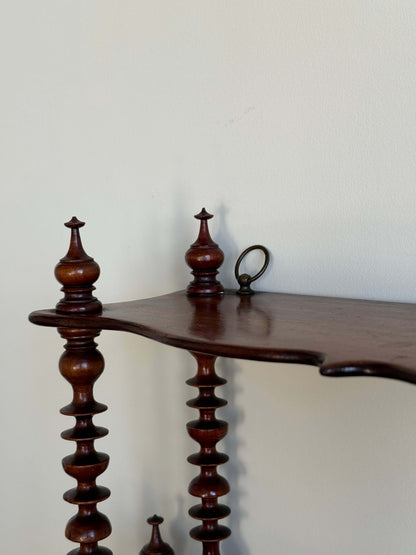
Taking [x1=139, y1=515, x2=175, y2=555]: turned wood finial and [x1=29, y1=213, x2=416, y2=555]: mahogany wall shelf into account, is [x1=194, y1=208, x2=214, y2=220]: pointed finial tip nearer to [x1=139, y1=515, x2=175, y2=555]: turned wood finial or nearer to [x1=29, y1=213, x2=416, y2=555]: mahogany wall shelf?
[x1=29, y1=213, x2=416, y2=555]: mahogany wall shelf

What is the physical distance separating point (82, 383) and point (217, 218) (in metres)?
0.33

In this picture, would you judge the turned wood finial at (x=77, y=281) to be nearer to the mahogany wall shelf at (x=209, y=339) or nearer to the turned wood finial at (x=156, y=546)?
the mahogany wall shelf at (x=209, y=339)

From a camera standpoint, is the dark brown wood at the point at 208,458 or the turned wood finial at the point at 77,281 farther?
the dark brown wood at the point at 208,458

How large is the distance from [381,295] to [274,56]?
35 centimetres

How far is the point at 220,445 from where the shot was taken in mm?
1216

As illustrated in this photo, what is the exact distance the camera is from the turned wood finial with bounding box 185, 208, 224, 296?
108 centimetres

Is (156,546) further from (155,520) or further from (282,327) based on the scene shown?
(282,327)

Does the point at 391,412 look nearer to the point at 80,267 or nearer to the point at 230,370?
the point at 230,370

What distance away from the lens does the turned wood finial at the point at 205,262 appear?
108cm

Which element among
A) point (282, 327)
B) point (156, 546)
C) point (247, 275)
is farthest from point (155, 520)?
point (282, 327)

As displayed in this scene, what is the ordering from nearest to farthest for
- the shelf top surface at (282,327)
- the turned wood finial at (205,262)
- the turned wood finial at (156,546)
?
the shelf top surface at (282,327), the turned wood finial at (205,262), the turned wood finial at (156,546)

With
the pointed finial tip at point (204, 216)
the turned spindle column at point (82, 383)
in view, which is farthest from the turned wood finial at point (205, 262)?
the turned spindle column at point (82, 383)

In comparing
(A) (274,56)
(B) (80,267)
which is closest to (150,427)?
(B) (80,267)

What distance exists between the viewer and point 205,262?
1084mm
